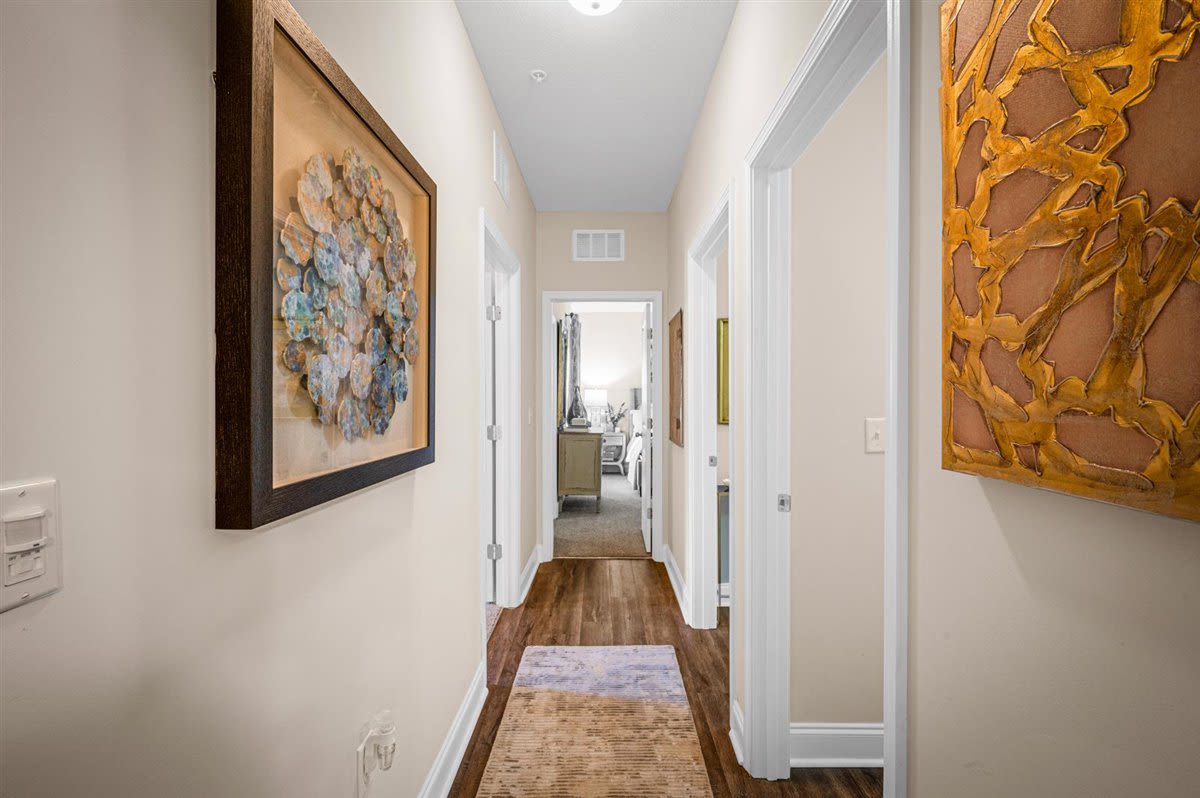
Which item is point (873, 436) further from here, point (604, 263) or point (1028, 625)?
point (604, 263)

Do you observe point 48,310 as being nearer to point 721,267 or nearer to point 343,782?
point 343,782

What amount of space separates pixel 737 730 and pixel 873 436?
1155 mm

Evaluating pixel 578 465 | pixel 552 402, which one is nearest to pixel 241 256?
pixel 552 402

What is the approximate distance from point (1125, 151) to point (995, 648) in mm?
594

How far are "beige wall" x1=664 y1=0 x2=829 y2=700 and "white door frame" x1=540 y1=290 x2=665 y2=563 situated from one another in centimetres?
113

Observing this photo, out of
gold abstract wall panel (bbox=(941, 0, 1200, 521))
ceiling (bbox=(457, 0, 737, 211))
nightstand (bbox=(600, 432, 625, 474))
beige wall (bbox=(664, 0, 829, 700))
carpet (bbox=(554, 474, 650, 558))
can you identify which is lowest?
carpet (bbox=(554, 474, 650, 558))

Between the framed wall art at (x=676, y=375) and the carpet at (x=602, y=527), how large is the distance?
3.71 feet

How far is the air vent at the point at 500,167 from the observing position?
9.18 ft

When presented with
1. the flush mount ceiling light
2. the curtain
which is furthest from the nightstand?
the flush mount ceiling light

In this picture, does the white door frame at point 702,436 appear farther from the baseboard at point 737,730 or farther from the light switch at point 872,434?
the light switch at point 872,434

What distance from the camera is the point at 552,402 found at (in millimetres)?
4492

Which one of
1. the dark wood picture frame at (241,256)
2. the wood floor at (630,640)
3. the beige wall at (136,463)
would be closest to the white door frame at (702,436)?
the wood floor at (630,640)

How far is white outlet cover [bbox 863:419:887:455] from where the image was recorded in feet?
6.76

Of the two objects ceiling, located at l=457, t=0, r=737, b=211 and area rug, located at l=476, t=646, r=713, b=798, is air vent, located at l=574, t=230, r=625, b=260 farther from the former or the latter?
area rug, located at l=476, t=646, r=713, b=798
